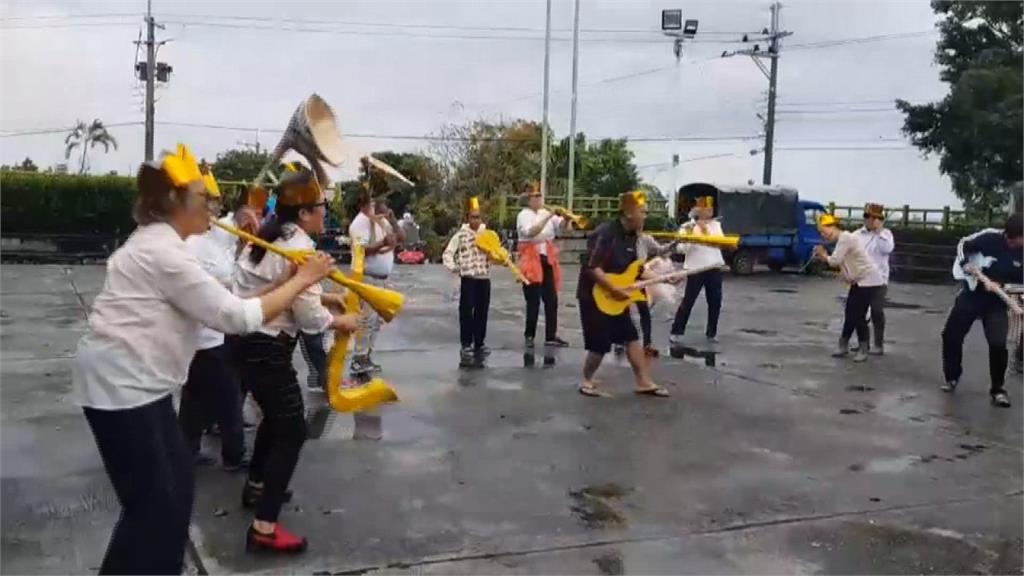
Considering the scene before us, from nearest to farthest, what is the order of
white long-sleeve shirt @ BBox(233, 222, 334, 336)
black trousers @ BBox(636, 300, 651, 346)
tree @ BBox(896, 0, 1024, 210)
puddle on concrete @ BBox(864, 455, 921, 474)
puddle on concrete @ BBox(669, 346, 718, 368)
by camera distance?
white long-sleeve shirt @ BBox(233, 222, 334, 336), tree @ BBox(896, 0, 1024, 210), puddle on concrete @ BBox(864, 455, 921, 474), puddle on concrete @ BBox(669, 346, 718, 368), black trousers @ BBox(636, 300, 651, 346)

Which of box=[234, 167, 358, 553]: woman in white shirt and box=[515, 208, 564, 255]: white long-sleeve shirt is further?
box=[515, 208, 564, 255]: white long-sleeve shirt

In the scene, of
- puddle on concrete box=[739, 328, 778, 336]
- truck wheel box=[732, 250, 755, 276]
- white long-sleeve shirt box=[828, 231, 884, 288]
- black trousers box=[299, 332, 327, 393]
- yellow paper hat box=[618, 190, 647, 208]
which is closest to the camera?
black trousers box=[299, 332, 327, 393]

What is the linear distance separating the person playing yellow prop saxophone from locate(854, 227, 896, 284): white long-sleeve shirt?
4.03 m

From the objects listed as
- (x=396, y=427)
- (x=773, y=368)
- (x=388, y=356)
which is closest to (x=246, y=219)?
(x=396, y=427)

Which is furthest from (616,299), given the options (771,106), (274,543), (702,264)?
(771,106)

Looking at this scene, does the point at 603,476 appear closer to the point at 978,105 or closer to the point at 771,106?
the point at 978,105

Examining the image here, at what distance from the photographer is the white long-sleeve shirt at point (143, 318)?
327cm

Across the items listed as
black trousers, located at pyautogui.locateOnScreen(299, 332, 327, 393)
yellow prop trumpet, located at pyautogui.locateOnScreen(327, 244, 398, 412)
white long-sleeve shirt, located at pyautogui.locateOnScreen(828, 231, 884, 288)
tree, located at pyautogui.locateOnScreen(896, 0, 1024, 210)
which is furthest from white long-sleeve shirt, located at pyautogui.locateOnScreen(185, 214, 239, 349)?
white long-sleeve shirt, located at pyautogui.locateOnScreen(828, 231, 884, 288)

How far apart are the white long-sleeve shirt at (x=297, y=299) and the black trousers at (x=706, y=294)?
289 inches

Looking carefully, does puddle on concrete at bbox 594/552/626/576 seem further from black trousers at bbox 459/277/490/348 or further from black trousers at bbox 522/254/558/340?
black trousers at bbox 522/254/558/340

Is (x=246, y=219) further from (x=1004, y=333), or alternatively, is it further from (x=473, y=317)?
(x=1004, y=333)

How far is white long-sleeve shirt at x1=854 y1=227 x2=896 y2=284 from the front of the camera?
431 inches

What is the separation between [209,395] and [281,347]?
108 cm

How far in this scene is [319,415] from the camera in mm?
7566
